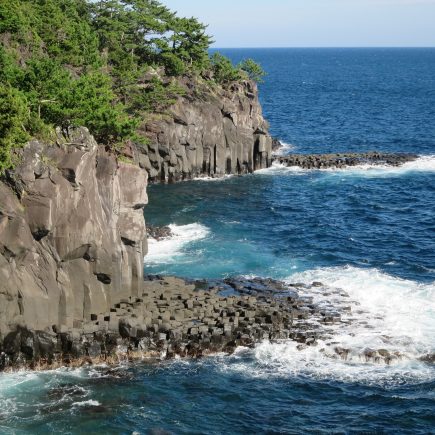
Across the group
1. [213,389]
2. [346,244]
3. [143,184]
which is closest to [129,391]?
[213,389]

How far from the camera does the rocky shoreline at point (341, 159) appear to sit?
5034 inches

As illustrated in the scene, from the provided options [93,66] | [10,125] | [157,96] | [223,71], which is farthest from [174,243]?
[223,71]

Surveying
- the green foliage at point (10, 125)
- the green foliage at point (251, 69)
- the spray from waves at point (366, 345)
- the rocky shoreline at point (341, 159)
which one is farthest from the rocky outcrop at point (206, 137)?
the green foliage at point (10, 125)

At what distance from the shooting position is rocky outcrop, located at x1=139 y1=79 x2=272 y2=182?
10950 centimetres

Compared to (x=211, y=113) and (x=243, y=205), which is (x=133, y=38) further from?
(x=243, y=205)

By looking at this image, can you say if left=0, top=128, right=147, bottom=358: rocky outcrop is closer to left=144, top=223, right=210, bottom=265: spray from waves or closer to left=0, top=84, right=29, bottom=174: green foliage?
left=0, top=84, right=29, bottom=174: green foliage

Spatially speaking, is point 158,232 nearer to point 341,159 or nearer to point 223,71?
point 223,71

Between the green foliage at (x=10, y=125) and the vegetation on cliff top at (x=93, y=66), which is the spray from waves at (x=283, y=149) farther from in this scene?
the green foliage at (x=10, y=125)

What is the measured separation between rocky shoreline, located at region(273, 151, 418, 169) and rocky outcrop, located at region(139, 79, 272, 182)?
656 centimetres

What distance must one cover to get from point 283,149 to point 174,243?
65266 millimetres

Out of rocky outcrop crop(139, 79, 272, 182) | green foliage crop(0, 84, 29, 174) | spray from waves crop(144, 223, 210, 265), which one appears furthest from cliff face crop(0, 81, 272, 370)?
rocky outcrop crop(139, 79, 272, 182)

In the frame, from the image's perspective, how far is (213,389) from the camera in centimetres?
5009

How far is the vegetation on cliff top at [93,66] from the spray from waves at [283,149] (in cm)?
1510

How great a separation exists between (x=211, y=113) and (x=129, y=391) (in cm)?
7238
